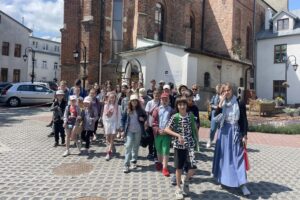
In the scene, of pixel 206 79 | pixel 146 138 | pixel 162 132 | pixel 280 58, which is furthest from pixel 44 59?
pixel 162 132

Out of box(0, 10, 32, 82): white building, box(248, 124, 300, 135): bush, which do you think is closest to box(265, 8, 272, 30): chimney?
box(248, 124, 300, 135): bush

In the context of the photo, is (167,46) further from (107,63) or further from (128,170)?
(128,170)

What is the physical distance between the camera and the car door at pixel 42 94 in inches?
844

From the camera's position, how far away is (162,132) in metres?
6.55

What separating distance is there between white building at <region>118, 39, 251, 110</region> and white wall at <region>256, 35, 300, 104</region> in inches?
445

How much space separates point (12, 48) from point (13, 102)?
2354 centimetres

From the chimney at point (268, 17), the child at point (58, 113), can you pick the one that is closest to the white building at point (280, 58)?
the chimney at point (268, 17)

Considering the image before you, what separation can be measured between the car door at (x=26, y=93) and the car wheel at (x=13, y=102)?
→ 243 mm

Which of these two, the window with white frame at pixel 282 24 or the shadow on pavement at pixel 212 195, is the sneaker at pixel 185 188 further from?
the window with white frame at pixel 282 24

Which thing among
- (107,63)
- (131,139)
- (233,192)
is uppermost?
(107,63)

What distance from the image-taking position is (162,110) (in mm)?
6887

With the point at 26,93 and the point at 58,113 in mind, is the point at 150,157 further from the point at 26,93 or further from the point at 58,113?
the point at 26,93

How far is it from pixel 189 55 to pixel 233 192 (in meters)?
15.4

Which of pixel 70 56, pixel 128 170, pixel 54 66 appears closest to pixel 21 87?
pixel 70 56
